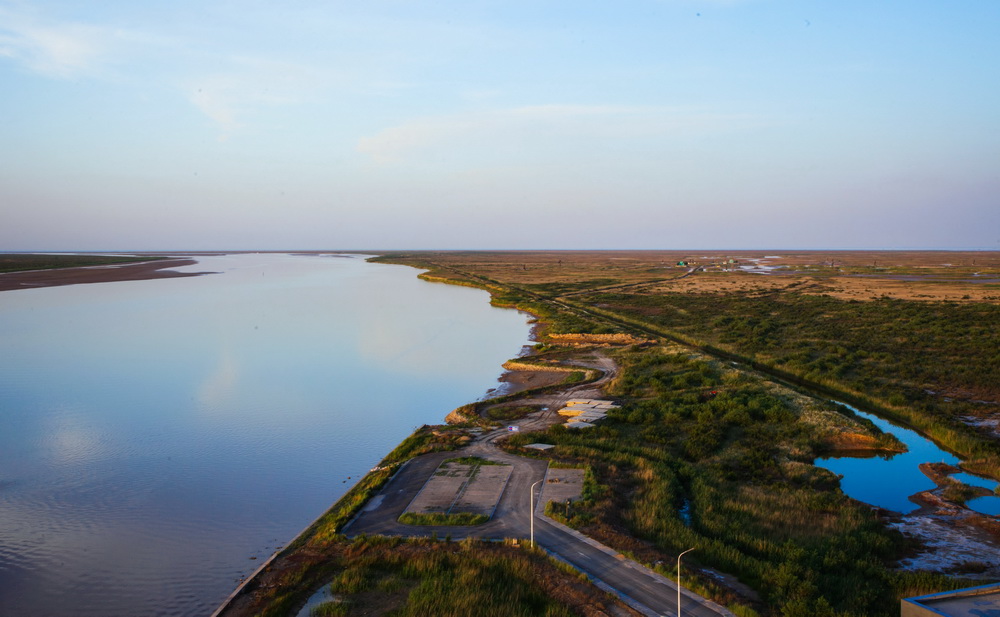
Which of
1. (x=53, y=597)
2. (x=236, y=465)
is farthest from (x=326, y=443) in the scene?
(x=53, y=597)

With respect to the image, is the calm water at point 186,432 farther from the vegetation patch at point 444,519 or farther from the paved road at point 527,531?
the vegetation patch at point 444,519

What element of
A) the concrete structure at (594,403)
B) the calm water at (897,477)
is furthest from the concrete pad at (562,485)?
the calm water at (897,477)

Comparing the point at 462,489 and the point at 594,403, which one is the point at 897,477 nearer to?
the point at 594,403

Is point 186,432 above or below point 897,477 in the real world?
above

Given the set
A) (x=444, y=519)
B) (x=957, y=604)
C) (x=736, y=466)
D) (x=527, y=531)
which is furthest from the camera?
(x=736, y=466)

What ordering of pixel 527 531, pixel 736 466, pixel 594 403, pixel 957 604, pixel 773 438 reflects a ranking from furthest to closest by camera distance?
pixel 594 403, pixel 773 438, pixel 736 466, pixel 527 531, pixel 957 604

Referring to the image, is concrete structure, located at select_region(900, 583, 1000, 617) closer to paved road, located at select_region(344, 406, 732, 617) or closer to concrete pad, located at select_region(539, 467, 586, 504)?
paved road, located at select_region(344, 406, 732, 617)

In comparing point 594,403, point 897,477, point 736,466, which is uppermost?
point 594,403

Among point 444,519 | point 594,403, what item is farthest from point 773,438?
point 444,519
